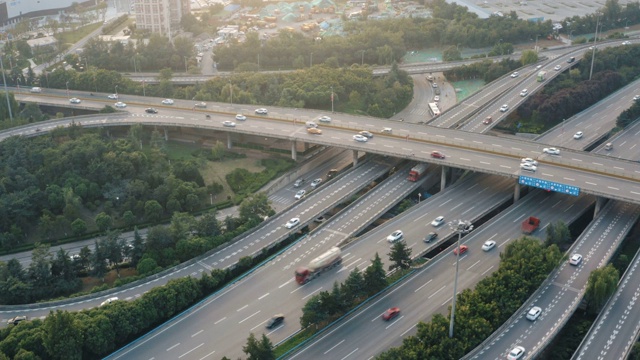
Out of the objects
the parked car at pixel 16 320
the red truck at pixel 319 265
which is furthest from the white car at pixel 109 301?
the red truck at pixel 319 265

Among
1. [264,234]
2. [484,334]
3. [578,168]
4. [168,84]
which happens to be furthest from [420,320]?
[168,84]

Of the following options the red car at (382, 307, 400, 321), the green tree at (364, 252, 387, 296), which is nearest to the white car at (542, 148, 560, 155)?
the green tree at (364, 252, 387, 296)

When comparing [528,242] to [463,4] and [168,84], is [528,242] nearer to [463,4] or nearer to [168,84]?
[168,84]

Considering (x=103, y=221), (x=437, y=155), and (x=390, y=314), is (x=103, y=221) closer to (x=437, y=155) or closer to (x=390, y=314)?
(x=390, y=314)

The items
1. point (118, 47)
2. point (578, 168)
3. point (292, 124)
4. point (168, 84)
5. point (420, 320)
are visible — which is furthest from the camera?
point (118, 47)

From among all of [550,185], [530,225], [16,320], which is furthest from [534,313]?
[16,320]

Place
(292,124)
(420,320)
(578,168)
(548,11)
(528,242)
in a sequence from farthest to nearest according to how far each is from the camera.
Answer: (548,11) < (292,124) < (578,168) < (528,242) < (420,320)

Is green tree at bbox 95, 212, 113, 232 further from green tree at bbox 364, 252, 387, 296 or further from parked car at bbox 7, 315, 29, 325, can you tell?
green tree at bbox 364, 252, 387, 296
